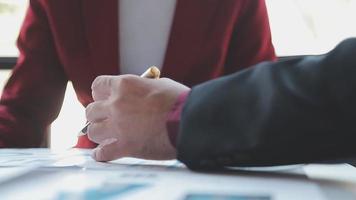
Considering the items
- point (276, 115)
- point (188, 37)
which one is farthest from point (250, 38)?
point (276, 115)

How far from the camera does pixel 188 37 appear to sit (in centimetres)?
92

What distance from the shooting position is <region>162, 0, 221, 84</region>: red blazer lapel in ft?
3.01

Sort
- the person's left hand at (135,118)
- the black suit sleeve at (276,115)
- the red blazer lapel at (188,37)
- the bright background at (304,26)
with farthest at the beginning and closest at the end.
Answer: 1. the bright background at (304,26)
2. the red blazer lapel at (188,37)
3. the person's left hand at (135,118)
4. the black suit sleeve at (276,115)

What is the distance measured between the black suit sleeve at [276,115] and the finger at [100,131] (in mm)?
152

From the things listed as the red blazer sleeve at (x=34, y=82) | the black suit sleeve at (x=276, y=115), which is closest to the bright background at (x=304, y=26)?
the red blazer sleeve at (x=34, y=82)

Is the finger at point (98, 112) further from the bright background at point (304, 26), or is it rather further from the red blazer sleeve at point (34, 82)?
the bright background at point (304, 26)

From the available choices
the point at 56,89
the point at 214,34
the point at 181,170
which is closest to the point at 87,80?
the point at 56,89

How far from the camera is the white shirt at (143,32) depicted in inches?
37.0

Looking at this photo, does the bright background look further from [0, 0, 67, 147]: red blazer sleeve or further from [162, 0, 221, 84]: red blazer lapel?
[162, 0, 221, 84]: red blazer lapel

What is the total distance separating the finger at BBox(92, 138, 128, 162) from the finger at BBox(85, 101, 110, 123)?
3 centimetres

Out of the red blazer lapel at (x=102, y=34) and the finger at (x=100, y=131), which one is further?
the red blazer lapel at (x=102, y=34)

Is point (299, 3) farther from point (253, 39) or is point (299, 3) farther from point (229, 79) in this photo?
point (229, 79)

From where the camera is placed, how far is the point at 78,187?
0.38 m

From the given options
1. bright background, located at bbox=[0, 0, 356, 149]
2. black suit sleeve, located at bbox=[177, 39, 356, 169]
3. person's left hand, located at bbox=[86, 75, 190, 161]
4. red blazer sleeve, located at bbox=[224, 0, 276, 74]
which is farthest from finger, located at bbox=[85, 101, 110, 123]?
bright background, located at bbox=[0, 0, 356, 149]
